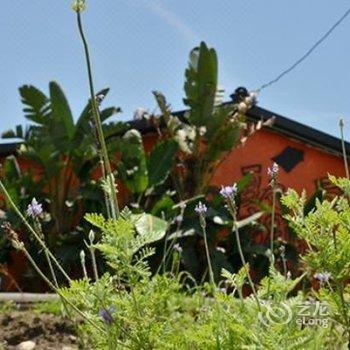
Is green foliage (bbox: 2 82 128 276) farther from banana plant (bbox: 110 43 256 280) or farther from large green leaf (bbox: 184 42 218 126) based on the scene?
large green leaf (bbox: 184 42 218 126)

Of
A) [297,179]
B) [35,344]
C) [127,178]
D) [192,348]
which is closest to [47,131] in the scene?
[127,178]

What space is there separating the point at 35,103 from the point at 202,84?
89.5 inches

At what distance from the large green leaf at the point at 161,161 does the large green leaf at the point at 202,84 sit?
645mm

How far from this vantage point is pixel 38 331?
3949mm

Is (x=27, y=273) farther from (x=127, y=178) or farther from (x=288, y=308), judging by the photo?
(x=288, y=308)

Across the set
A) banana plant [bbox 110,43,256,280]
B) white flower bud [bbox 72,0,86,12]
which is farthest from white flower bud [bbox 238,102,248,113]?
white flower bud [bbox 72,0,86,12]

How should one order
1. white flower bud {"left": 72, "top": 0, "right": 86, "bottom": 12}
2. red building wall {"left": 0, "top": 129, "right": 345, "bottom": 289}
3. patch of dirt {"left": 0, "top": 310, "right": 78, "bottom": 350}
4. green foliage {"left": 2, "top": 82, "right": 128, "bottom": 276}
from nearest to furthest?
white flower bud {"left": 72, "top": 0, "right": 86, "bottom": 12}, patch of dirt {"left": 0, "top": 310, "right": 78, "bottom": 350}, green foliage {"left": 2, "top": 82, "right": 128, "bottom": 276}, red building wall {"left": 0, "top": 129, "right": 345, "bottom": 289}

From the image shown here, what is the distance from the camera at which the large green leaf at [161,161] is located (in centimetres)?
1036

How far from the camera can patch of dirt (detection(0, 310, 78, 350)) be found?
377 centimetres

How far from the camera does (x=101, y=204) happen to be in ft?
33.1

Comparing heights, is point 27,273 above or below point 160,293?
below

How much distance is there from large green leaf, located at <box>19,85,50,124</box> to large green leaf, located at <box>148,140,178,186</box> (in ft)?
5.22

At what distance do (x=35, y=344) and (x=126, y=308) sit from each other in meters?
2.10

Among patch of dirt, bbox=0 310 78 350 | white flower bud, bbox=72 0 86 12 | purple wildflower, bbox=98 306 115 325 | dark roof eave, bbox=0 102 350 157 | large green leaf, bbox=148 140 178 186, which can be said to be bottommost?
patch of dirt, bbox=0 310 78 350
